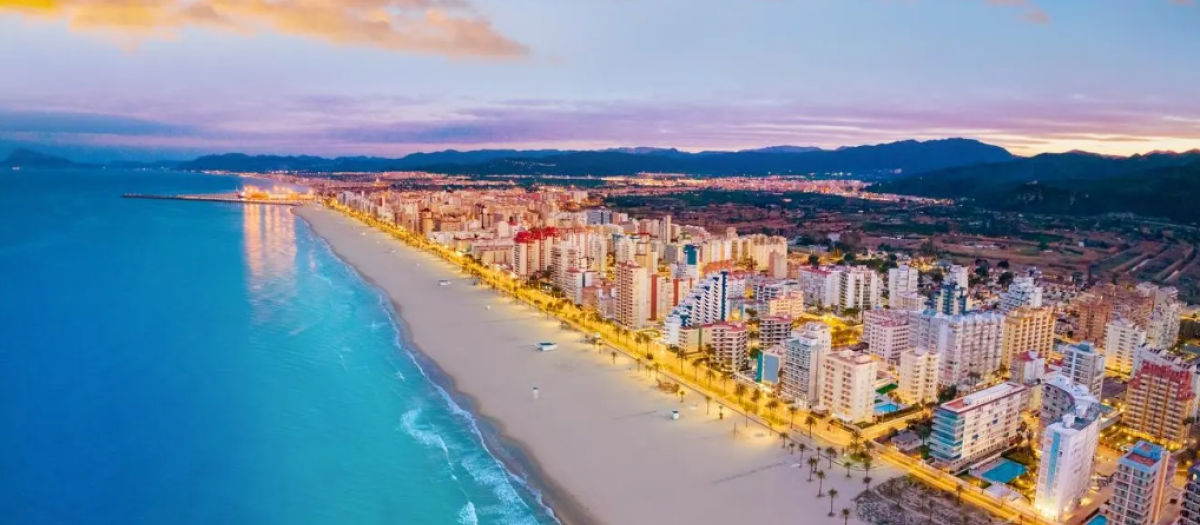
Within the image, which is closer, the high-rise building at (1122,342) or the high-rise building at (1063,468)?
the high-rise building at (1063,468)

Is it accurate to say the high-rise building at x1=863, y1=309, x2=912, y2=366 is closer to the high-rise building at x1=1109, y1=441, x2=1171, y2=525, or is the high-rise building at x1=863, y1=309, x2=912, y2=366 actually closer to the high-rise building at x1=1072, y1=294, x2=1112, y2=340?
the high-rise building at x1=1072, y1=294, x2=1112, y2=340

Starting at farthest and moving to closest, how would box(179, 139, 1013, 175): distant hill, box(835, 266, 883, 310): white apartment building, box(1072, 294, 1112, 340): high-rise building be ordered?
box(179, 139, 1013, 175): distant hill → box(835, 266, 883, 310): white apartment building → box(1072, 294, 1112, 340): high-rise building

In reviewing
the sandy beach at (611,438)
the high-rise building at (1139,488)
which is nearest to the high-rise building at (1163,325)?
the high-rise building at (1139,488)

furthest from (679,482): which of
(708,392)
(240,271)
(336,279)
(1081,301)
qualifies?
(240,271)

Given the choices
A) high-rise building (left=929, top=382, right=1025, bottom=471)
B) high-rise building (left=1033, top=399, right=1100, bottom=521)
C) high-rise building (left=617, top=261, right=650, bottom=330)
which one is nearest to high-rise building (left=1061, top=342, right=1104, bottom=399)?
high-rise building (left=929, top=382, right=1025, bottom=471)

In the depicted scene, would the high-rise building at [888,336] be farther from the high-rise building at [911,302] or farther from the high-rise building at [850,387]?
the high-rise building at [850,387]

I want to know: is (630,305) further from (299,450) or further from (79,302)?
(79,302)

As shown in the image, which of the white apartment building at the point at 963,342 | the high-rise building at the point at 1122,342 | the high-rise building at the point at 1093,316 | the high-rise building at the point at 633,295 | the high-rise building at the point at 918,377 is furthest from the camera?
the high-rise building at the point at 633,295
